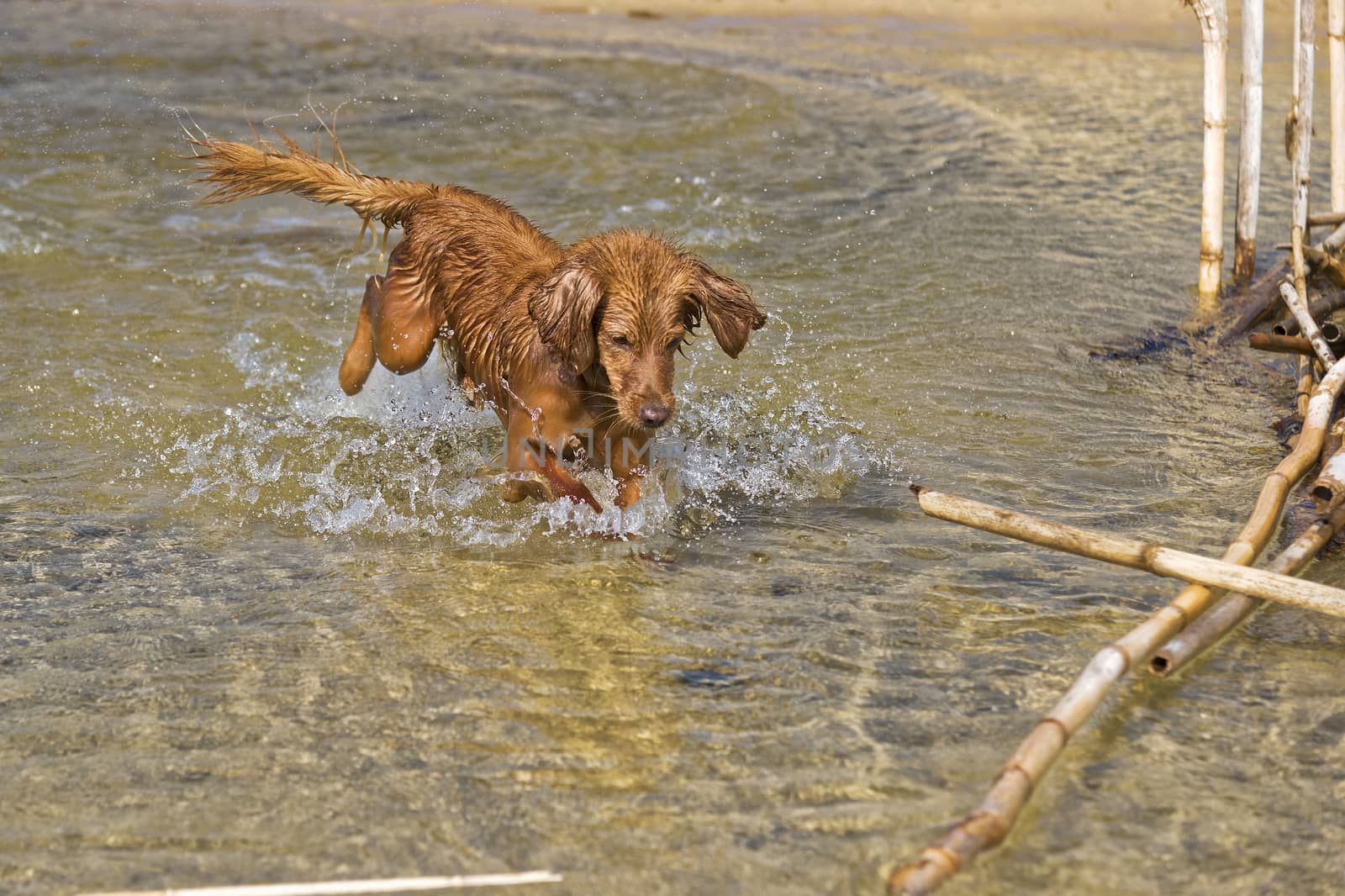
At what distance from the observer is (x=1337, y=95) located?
29.0 feet

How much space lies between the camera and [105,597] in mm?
5469

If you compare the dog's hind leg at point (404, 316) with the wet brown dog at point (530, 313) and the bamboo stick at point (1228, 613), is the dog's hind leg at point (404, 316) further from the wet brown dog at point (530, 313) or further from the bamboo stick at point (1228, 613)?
the bamboo stick at point (1228, 613)

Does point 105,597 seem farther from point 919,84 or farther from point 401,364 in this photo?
point 919,84

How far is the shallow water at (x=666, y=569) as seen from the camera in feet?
13.1

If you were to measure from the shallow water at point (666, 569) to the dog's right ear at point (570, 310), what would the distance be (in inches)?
34.9

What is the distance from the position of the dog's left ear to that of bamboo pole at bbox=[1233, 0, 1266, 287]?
4592 millimetres

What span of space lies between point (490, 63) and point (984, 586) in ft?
45.3

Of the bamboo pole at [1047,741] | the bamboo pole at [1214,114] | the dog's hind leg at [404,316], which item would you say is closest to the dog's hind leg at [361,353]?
the dog's hind leg at [404,316]

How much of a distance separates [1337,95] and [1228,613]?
5.46 metres

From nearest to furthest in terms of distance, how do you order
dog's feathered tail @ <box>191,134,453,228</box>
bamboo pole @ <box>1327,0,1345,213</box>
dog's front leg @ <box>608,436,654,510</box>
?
dog's front leg @ <box>608,436,654,510</box> → dog's feathered tail @ <box>191,134,453,228</box> → bamboo pole @ <box>1327,0,1345,213</box>

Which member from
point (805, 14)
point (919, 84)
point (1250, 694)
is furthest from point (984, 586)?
point (805, 14)

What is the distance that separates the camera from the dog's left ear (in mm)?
5816

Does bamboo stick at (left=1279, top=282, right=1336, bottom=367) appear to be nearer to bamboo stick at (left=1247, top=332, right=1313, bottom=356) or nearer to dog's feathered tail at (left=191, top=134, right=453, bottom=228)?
bamboo stick at (left=1247, top=332, right=1313, bottom=356)

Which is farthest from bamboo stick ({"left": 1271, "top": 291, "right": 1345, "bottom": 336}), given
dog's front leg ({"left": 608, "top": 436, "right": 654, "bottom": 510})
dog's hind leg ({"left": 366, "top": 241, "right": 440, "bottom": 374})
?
dog's hind leg ({"left": 366, "top": 241, "right": 440, "bottom": 374})
